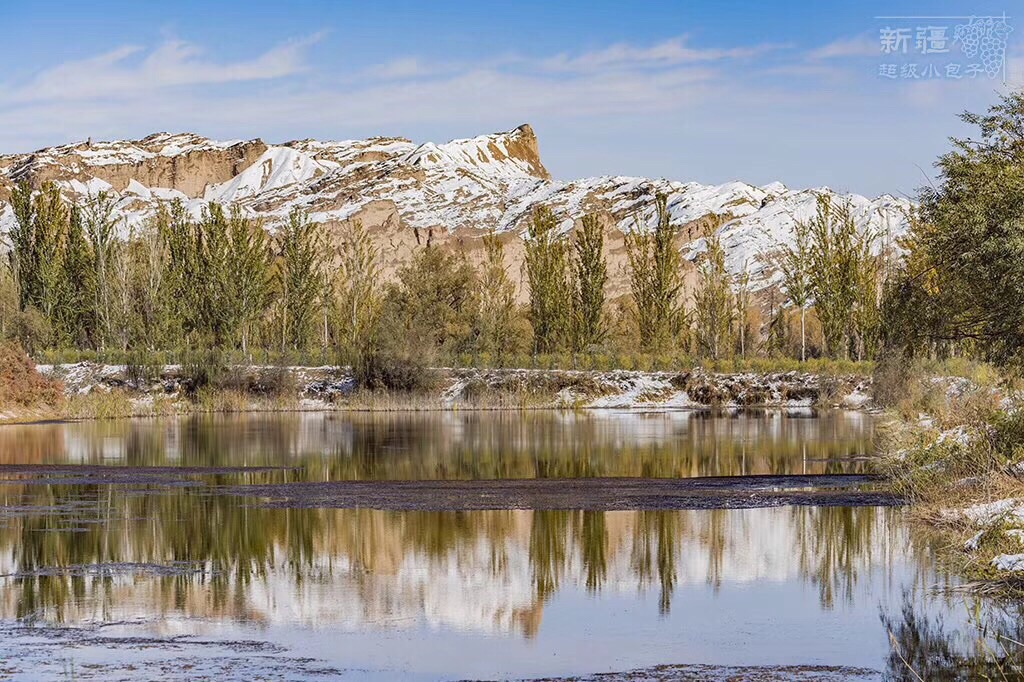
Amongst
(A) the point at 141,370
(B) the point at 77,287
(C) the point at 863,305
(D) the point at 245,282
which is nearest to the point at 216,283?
(D) the point at 245,282

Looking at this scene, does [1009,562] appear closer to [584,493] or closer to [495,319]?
[584,493]

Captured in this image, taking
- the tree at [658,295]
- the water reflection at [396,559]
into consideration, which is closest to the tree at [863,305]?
the tree at [658,295]

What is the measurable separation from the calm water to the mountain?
116 meters

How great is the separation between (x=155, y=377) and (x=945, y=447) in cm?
4319

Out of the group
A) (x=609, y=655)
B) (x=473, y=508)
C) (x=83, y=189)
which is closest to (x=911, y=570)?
(x=609, y=655)

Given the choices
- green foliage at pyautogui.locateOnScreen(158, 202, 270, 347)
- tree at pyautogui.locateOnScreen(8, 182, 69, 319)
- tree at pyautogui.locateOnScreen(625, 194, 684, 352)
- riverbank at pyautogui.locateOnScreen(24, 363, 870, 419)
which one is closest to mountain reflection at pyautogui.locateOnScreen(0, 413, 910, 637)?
riverbank at pyautogui.locateOnScreen(24, 363, 870, 419)

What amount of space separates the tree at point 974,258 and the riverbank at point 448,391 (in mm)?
38742

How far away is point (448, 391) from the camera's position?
2461 inches

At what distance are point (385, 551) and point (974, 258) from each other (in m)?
10.1

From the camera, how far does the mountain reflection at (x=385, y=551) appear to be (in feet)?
43.5

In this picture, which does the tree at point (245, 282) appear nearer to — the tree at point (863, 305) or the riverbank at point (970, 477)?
the tree at point (863, 305)

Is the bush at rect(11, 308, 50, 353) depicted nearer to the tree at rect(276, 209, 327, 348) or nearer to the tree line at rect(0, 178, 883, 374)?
the tree line at rect(0, 178, 883, 374)

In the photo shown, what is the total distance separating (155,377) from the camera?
59812 millimetres

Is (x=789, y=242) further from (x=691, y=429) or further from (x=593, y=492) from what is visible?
(x=593, y=492)
